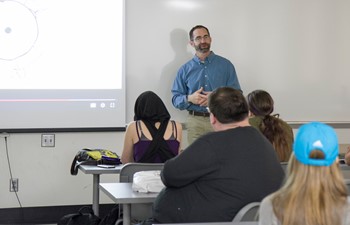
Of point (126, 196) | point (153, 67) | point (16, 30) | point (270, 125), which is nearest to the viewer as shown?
point (126, 196)

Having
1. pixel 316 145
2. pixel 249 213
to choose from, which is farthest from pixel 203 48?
pixel 316 145

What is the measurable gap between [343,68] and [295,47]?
60cm

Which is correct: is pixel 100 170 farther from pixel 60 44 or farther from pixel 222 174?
pixel 60 44

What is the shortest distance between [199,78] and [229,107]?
255 centimetres

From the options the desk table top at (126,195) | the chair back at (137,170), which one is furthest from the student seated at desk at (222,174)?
A: the chair back at (137,170)

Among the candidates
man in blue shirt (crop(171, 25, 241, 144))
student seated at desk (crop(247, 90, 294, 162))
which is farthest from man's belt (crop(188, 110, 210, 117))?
student seated at desk (crop(247, 90, 294, 162))

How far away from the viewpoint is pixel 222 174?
265 centimetres

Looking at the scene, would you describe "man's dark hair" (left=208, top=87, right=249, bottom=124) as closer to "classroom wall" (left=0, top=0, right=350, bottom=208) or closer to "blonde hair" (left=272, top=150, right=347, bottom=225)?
"blonde hair" (left=272, top=150, right=347, bottom=225)

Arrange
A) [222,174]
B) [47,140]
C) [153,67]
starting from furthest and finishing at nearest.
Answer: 1. [153,67]
2. [47,140]
3. [222,174]

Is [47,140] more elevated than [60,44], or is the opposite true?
[60,44]

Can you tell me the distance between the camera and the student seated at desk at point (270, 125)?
3.82m

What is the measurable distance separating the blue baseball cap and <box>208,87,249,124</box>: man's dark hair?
0.99 m

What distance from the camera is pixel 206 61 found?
5.40 m

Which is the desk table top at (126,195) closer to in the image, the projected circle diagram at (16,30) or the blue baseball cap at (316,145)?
the blue baseball cap at (316,145)
